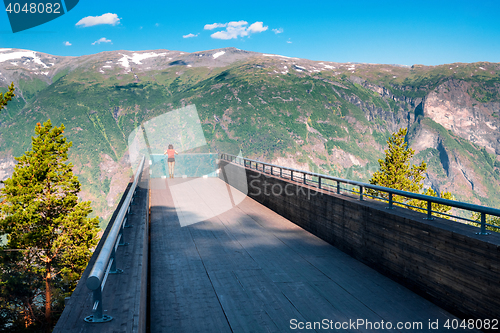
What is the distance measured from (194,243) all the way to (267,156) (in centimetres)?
16113

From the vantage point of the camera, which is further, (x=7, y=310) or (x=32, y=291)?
(x=32, y=291)

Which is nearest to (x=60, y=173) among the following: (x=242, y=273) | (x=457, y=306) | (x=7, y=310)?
(x=7, y=310)

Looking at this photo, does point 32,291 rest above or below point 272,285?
below

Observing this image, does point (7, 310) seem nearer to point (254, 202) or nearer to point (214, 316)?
point (254, 202)

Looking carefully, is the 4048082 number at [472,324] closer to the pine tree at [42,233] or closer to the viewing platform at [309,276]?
the viewing platform at [309,276]

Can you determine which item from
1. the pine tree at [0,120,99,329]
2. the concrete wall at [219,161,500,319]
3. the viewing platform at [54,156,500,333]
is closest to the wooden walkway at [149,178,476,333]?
the viewing platform at [54,156,500,333]

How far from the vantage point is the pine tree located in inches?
784

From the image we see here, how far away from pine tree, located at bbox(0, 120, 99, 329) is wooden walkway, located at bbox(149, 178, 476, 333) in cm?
1607

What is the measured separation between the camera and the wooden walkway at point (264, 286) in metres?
3.97

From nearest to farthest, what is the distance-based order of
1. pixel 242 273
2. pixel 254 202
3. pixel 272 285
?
1. pixel 272 285
2. pixel 242 273
3. pixel 254 202

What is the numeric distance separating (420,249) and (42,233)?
22.8m

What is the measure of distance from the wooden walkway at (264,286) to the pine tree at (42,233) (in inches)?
633

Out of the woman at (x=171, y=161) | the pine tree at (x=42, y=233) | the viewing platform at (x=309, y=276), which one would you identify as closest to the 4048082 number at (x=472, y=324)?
the viewing platform at (x=309, y=276)

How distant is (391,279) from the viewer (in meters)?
5.20
